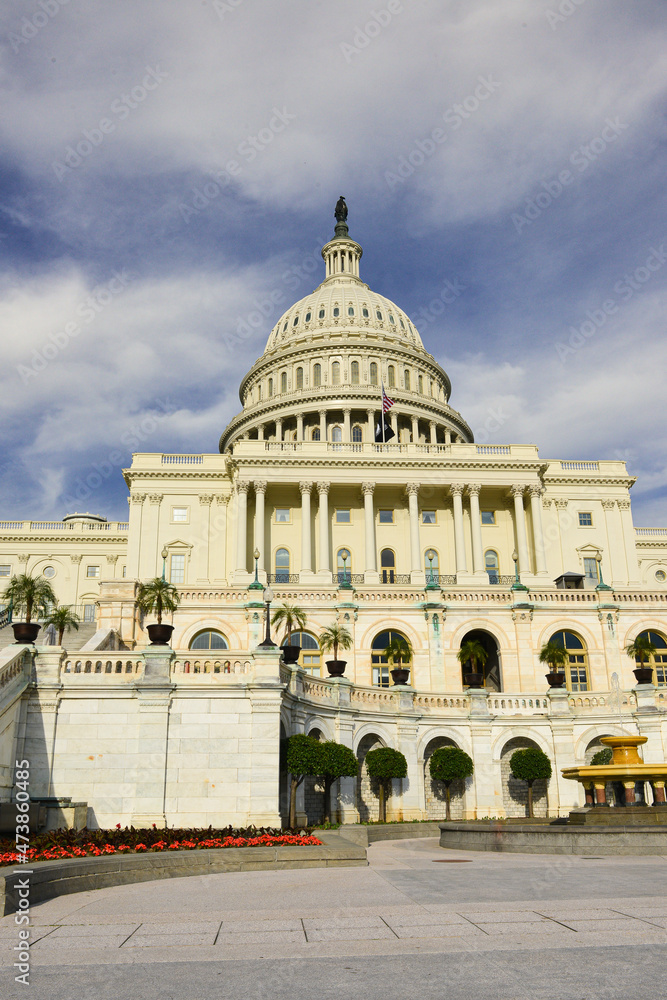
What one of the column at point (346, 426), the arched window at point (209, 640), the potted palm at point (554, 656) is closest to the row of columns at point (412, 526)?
the column at point (346, 426)

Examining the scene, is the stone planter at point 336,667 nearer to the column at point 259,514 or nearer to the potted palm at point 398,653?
the potted palm at point 398,653

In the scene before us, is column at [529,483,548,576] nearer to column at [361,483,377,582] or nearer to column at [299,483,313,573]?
column at [361,483,377,582]

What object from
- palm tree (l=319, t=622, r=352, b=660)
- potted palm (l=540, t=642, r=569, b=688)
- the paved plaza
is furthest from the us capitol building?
the paved plaza

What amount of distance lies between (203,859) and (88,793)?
8237 mm

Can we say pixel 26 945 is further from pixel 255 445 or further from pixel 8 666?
pixel 255 445

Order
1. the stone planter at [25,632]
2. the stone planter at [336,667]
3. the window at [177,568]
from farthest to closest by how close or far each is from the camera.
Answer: the window at [177,568] < the stone planter at [336,667] < the stone planter at [25,632]

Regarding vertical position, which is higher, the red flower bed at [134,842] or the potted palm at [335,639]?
the potted palm at [335,639]

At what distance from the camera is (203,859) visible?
18594 millimetres

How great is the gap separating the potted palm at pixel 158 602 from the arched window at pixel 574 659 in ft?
76.3

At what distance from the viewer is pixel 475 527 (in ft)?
254

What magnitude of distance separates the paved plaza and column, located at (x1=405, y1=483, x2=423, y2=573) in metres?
57.5

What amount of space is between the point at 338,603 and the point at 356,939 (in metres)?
39.8

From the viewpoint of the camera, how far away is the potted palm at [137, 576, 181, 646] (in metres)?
26.8

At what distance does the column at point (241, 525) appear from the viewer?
74250 mm
